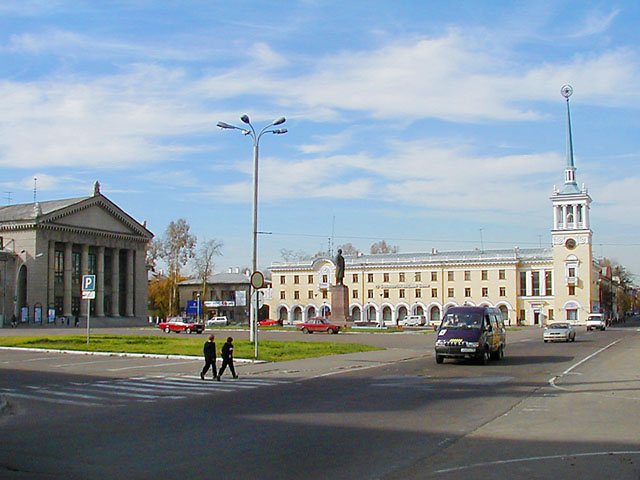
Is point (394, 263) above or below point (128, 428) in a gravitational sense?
above

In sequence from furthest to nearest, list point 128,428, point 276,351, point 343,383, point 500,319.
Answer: point 276,351, point 500,319, point 343,383, point 128,428

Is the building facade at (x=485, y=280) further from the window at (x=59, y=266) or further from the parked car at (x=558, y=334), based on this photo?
the parked car at (x=558, y=334)

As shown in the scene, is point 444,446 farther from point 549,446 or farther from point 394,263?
point 394,263

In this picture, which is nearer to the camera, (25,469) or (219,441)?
(25,469)

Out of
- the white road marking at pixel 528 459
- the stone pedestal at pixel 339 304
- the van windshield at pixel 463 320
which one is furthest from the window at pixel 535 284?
the white road marking at pixel 528 459

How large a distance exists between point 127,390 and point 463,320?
41.8ft

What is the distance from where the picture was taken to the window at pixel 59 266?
89750 mm

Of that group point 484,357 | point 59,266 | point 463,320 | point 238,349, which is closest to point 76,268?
point 59,266

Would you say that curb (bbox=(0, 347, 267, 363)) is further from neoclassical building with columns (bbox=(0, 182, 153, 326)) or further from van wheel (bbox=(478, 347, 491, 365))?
neoclassical building with columns (bbox=(0, 182, 153, 326))

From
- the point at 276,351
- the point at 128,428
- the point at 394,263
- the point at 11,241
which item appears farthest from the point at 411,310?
the point at 128,428

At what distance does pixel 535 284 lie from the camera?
359ft

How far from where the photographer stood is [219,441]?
1066 cm

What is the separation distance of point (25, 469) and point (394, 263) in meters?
108

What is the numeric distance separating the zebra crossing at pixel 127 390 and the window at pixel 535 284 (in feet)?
311
